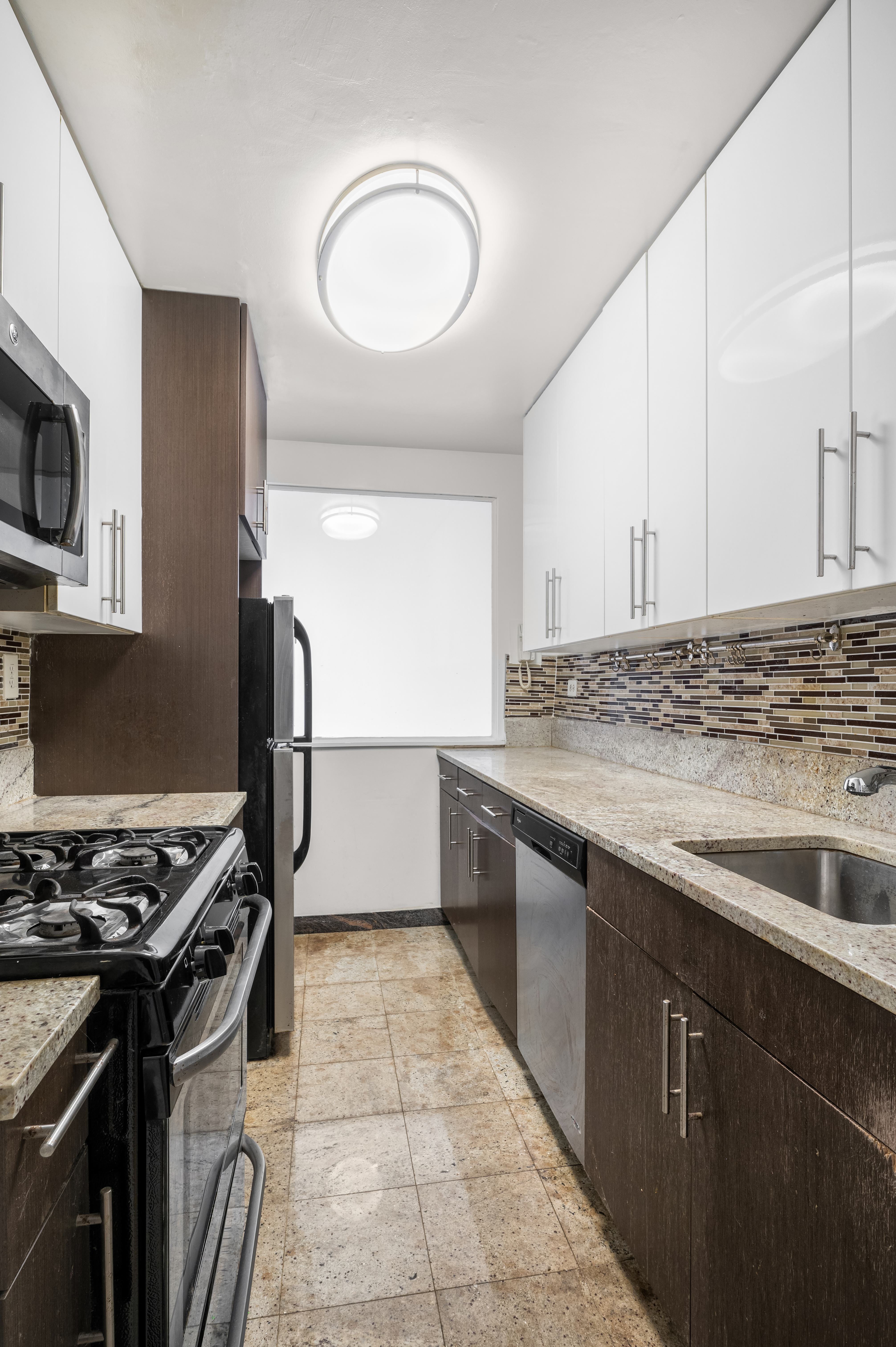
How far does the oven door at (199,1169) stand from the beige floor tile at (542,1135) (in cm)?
87

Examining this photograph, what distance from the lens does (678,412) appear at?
181 cm

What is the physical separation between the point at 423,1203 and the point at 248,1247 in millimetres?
439

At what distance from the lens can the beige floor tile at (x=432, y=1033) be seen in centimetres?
245

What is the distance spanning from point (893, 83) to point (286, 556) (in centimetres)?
300

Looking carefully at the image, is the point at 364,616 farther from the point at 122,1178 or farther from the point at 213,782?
the point at 122,1178

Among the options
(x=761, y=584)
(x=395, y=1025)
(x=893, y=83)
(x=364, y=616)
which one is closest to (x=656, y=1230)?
(x=761, y=584)

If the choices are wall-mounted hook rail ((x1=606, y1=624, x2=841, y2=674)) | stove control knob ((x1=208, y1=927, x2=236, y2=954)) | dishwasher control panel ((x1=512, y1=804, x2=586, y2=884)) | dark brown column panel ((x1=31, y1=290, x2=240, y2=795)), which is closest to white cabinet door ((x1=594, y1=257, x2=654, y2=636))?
wall-mounted hook rail ((x1=606, y1=624, x2=841, y2=674))

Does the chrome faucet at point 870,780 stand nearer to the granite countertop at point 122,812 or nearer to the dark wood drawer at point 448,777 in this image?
the granite countertop at point 122,812

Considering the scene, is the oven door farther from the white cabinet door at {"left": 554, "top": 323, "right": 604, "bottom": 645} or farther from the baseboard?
the baseboard

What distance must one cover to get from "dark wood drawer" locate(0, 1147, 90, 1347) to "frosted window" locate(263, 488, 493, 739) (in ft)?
9.35

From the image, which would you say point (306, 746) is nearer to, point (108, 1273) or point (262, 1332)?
point (262, 1332)

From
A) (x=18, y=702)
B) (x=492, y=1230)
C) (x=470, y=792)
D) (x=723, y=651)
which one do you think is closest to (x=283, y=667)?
(x=18, y=702)

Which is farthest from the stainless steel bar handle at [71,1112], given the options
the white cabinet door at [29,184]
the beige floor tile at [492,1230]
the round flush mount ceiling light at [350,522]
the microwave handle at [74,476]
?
the round flush mount ceiling light at [350,522]

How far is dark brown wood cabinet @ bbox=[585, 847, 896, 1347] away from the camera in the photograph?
833 mm
